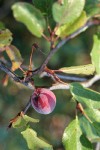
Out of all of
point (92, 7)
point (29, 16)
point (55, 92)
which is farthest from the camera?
point (55, 92)

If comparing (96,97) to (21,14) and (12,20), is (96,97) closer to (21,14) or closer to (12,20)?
(21,14)

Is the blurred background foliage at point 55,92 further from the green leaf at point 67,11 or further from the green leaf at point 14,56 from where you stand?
the green leaf at point 67,11

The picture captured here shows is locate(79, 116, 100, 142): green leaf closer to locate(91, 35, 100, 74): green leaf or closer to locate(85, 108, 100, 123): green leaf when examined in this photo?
locate(85, 108, 100, 123): green leaf

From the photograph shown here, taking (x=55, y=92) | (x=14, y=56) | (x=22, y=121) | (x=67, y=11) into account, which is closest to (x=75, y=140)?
(x=22, y=121)

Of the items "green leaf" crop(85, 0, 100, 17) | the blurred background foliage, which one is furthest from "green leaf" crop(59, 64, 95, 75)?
the blurred background foliage

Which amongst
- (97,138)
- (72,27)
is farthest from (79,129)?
(72,27)

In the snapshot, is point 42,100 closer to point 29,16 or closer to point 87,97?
point 87,97
